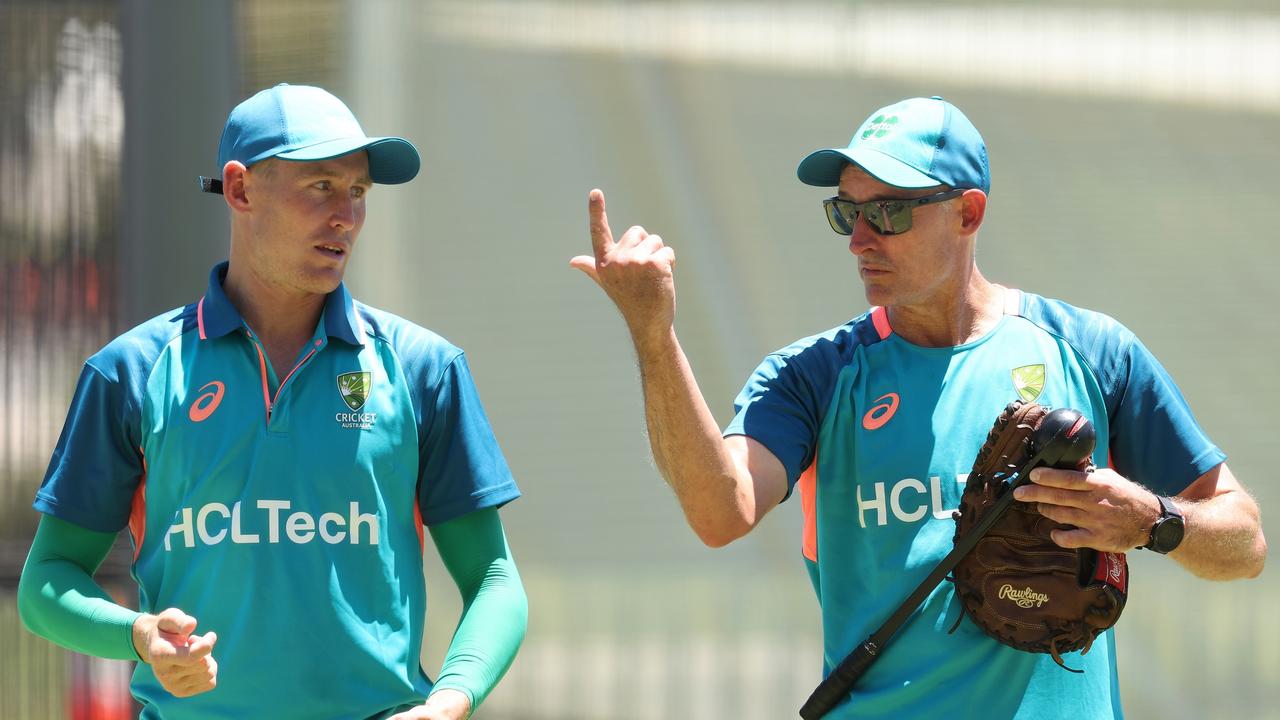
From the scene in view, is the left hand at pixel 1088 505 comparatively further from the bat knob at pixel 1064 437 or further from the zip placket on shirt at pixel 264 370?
the zip placket on shirt at pixel 264 370

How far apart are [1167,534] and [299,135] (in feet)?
5.16

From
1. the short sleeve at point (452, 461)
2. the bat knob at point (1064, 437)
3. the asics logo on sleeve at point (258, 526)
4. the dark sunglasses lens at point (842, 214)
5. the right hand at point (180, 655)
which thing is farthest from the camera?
the dark sunglasses lens at point (842, 214)

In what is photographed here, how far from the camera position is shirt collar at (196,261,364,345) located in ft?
7.93

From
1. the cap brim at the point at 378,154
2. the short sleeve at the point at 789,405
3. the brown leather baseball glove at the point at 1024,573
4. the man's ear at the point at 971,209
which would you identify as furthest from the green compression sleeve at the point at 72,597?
the man's ear at the point at 971,209

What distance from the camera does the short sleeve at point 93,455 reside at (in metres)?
2.33

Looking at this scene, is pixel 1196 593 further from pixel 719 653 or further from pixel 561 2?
pixel 561 2

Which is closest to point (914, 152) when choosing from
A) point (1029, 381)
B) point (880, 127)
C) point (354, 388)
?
point (880, 127)

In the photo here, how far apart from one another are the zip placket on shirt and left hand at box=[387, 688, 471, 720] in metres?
Answer: 0.53

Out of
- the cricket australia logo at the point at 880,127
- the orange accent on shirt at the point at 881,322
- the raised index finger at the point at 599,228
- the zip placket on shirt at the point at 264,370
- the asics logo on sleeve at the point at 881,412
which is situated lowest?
the asics logo on sleeve at the point at 881,412

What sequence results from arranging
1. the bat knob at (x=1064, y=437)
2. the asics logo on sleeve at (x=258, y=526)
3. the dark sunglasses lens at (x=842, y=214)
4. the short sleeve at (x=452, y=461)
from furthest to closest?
the dark sunglasses lens at (x=842, y=214)
the short sleeve at (x=452, y=461)
the asics logo on sleeve at (x=258, y=526)
the bat knob at (x=1064, y=437)

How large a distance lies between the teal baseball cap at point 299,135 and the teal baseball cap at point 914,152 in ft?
2.41

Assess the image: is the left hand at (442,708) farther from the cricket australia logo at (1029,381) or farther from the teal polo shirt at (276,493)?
the cricket australia logo at (1029,381)

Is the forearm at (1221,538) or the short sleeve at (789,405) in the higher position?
the short sleeve at (789,405)

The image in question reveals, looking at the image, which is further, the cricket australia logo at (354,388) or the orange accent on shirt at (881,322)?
the orange accent on shirt at (881,322)
